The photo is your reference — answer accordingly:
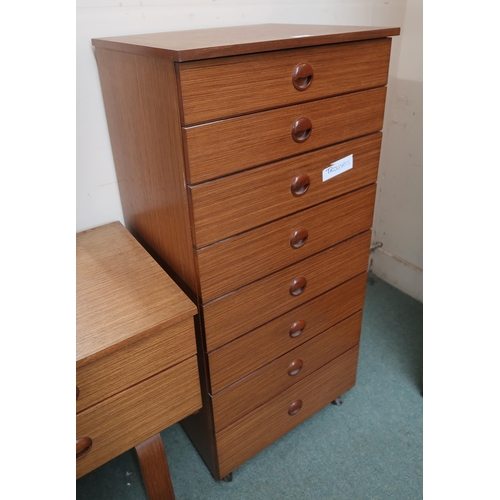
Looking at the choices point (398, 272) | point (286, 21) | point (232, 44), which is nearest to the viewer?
point (232, 44)

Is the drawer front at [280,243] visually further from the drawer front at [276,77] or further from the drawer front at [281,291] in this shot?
the drawer front at [276,77]

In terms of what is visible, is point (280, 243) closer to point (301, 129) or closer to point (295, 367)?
point (301, 129)

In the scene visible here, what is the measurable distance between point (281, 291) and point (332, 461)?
0.63m

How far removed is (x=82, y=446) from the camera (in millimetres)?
816

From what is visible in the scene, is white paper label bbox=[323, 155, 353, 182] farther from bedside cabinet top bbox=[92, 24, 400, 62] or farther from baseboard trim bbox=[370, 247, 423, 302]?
baseboard trim bbox=[370, 247, 423, 302]

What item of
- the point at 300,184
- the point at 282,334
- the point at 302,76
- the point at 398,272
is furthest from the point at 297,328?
the point at 398,272

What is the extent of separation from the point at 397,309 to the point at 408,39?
1107mm

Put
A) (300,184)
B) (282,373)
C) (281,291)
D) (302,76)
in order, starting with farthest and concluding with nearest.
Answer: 1. (282,373)
2. (281,291)
3. (300,184)
4. (302,76)

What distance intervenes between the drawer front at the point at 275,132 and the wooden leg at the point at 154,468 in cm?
62

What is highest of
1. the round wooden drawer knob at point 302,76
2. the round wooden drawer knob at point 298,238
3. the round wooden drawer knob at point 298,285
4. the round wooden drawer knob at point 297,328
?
the round wooden drawer knob at point 302,76

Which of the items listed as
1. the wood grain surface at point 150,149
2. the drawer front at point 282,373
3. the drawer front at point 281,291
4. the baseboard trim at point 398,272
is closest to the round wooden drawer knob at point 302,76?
the wood grain surface at point 150,149

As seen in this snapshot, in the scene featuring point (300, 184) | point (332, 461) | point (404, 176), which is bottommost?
point (332, 461)

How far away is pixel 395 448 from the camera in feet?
4.34

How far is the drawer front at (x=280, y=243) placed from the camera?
88 cm
